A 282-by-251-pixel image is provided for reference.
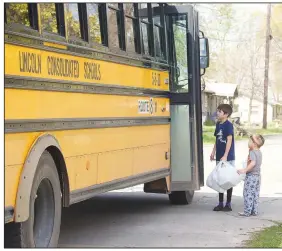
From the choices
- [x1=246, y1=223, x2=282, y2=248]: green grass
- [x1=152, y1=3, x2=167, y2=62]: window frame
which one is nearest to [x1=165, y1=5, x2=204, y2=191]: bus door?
[x1=152, y1=3, x2=167, y2=62]: window frame

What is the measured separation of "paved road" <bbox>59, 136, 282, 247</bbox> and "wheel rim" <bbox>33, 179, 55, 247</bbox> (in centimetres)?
110

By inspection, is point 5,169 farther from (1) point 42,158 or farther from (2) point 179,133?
(2) point 179,133

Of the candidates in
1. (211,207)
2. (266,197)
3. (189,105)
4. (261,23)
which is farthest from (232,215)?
(261,23)

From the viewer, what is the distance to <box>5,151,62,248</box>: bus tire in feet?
19.0

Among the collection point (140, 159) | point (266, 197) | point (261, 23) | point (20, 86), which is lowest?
point (266, 197)

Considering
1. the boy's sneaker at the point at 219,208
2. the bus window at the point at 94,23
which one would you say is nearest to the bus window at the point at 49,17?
the bus window at the point at 94,23

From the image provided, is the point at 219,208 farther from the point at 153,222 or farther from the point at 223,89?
the point at 223,89

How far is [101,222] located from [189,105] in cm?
191

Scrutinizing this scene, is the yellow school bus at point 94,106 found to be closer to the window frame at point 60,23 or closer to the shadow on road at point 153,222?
the window frame at point 60,23

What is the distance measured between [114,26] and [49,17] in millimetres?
1640

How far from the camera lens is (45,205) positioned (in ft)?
20.4

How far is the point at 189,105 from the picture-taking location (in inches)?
387

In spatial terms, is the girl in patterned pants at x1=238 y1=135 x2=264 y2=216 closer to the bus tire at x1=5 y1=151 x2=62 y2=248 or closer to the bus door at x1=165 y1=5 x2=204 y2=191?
the bus door at x1=165 y1=5 x2=204 y2=191

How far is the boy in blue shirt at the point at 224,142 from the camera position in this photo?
9.91 metres
